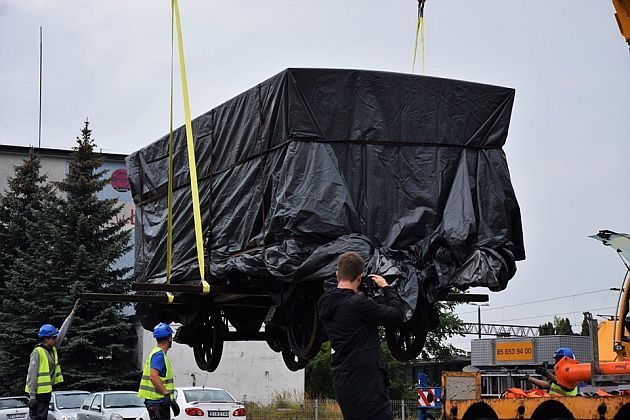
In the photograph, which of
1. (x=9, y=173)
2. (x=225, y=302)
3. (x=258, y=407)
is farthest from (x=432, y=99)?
(x=9, y=173)

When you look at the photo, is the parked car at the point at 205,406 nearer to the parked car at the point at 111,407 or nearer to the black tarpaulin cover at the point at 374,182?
the parked car at the point at 111,407

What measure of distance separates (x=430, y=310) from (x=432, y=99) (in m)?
2.35

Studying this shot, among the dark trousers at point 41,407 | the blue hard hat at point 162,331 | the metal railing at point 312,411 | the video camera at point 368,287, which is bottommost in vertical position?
the metal railing at point 312,411

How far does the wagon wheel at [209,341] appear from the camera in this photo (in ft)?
44.5

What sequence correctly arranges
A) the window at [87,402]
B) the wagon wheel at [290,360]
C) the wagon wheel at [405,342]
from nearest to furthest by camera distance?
the wagon wheel at [405,342] → the wagon wheel at [290,360] → the window at [87,402]

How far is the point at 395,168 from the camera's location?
32.2 feet

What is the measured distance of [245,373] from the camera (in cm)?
3706

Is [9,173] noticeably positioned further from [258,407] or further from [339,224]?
[339,224]

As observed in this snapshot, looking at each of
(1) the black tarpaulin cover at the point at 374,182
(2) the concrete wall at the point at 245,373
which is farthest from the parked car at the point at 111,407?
(2) the concrete wall at the point at 245,373

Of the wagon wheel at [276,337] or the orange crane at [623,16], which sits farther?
the wagon wheel at [276,337]

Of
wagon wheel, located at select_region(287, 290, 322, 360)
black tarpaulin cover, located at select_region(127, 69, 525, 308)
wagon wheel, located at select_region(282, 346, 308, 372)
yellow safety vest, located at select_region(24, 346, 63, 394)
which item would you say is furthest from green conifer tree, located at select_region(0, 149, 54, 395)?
black tarpaulin cover, located at select_region(127, 69, 525, 308)

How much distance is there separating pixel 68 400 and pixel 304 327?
43.2ft

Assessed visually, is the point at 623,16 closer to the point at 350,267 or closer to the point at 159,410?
the point at 350,267

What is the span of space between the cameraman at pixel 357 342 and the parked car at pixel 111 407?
14.1m
